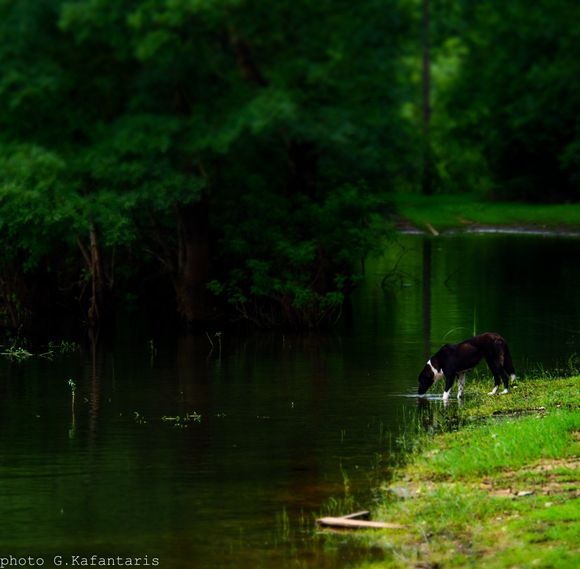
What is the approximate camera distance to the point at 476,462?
15.4 m

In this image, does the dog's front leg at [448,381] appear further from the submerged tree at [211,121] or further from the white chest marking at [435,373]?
the submerged tree at [211,121]

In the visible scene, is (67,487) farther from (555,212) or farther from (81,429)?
(555,212)

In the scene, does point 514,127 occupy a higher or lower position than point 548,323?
higher

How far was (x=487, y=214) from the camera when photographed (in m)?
61.8

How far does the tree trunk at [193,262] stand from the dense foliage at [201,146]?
3 cm

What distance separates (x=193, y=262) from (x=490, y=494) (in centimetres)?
1909

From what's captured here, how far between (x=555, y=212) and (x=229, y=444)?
4415cm

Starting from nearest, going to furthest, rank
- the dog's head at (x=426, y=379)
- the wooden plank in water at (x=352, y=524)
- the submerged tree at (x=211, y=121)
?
1. the wooden plank in water at (x=352, y=524)
2. the dog's head at (x=426, y=379)
3. the submerged tree at (x=211, y=121)

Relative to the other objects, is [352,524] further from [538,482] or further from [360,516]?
[538,482]

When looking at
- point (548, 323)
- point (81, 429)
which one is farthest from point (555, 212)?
point (81, 429)

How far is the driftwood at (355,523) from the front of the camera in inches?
526

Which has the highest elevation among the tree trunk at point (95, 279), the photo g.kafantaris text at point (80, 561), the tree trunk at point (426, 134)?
the tree trunk at point (426, 134)

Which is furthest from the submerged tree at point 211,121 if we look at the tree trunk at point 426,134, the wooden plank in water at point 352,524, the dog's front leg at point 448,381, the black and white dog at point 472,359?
the tree trunk at point 426,134

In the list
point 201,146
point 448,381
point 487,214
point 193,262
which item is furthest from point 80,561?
point 487,214
